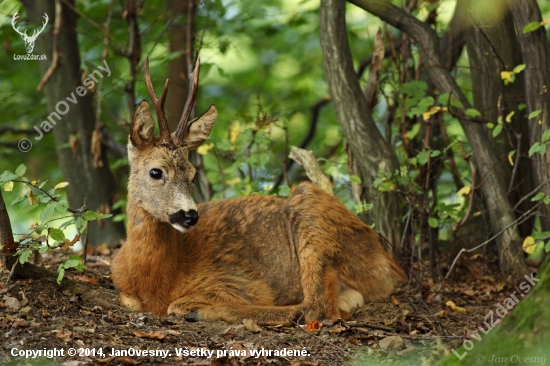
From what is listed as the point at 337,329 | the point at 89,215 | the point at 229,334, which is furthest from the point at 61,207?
the point at 337,329

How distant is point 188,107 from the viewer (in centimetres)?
588

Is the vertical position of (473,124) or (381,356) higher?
(473,124)

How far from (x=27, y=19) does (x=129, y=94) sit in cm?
206

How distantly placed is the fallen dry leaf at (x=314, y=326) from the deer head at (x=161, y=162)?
135 centimetres

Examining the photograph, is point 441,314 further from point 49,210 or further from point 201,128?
point 49,210

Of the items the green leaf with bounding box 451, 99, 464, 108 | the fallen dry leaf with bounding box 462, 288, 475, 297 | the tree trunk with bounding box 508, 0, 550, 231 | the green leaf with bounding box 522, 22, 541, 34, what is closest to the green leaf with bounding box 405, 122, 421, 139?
the green leaf with bounding box 451, 99, 464, 108

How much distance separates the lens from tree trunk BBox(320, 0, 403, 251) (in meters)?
7.35

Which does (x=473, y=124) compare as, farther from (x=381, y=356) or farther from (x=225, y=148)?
(x=381, y=356)

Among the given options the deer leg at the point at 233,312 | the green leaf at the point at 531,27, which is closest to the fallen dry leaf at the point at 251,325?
the deer leg at the point at 233,312

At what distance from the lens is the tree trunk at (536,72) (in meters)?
6.82

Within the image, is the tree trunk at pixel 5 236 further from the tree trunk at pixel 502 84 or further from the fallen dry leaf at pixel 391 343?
the tree trunk at pixel 502 84

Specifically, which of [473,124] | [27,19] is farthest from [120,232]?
[473,124]

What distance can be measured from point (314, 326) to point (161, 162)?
1936 mm

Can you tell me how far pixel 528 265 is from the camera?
7.84 meters
